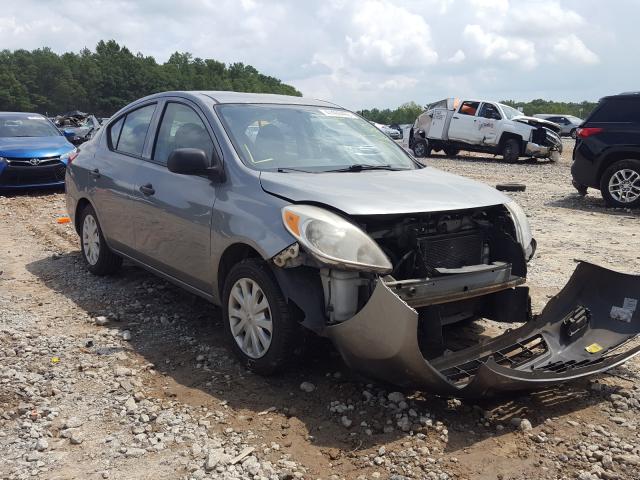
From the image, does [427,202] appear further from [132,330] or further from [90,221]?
[90,221]

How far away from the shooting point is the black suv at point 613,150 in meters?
10.6

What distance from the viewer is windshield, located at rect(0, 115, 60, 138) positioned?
12.5m

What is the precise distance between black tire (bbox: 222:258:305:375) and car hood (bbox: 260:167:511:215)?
482 millimetres

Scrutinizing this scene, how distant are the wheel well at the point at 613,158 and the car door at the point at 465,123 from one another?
10.0m

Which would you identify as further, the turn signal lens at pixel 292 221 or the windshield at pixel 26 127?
the windshield at pixel 26 127

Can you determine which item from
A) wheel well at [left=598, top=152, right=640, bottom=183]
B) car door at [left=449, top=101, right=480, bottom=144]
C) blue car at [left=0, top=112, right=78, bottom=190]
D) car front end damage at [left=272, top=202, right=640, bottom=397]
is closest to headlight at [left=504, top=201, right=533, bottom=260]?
car front end damage at [left=272, top=202, right=640, bottom=397]

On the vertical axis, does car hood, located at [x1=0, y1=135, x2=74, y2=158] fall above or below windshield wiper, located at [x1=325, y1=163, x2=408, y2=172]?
below

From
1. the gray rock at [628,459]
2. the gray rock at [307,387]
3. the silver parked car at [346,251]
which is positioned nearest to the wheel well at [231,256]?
the silver parked car at [346,251]

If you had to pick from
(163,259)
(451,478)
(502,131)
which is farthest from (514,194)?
(451,478)

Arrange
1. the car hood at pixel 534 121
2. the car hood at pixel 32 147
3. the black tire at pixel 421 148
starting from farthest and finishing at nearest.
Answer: the black tire at pixel 421 148, the car hood at pixel 534 121, the car hood at pixel 32 147

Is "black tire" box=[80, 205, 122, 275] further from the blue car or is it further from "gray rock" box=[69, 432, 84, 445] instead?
the blue car

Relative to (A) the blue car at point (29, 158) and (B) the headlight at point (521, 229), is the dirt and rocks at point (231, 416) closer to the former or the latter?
(B) the headlight at point (521, 229)

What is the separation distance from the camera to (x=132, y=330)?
4.89 meters

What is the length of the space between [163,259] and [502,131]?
17.4 metres
